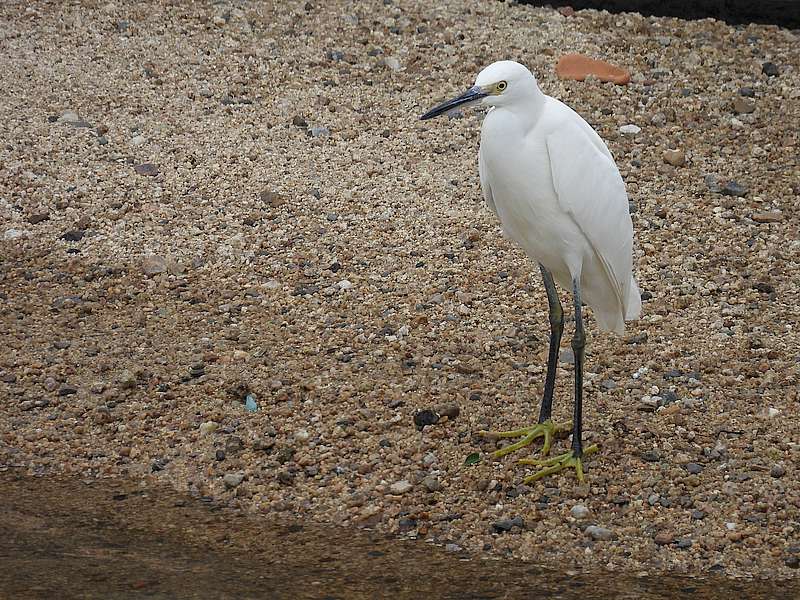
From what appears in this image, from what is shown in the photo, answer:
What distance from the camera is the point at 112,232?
564 cm

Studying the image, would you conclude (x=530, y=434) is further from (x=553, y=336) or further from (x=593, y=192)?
(x=593, y=192)

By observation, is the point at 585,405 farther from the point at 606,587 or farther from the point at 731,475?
the point at 606,587

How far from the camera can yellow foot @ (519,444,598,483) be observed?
3830mm

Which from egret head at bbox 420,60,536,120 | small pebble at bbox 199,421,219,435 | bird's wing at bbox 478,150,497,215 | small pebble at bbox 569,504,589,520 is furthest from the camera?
small pebble at bbox 199,421,219,435

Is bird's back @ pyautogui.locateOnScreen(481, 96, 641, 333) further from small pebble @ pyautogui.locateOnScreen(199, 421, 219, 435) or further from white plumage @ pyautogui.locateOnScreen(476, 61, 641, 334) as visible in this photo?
small pebble @ pyautogui.locateOnScreen(199, 421, 219, 435)

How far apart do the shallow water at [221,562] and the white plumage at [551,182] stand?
1.10m

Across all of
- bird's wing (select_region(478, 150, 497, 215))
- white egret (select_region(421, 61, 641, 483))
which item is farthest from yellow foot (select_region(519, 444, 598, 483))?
bird's wing (select_region(478, 150, 497, 215))

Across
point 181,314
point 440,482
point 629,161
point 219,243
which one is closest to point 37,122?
point 219,243

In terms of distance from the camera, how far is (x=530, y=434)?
4008mm

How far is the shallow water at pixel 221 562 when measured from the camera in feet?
9.82

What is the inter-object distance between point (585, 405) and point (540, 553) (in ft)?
2.98

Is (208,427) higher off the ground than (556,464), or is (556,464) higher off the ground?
(208,427)

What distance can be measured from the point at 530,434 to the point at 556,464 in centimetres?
18

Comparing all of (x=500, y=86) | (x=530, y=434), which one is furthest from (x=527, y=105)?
(x=530, y=434)
